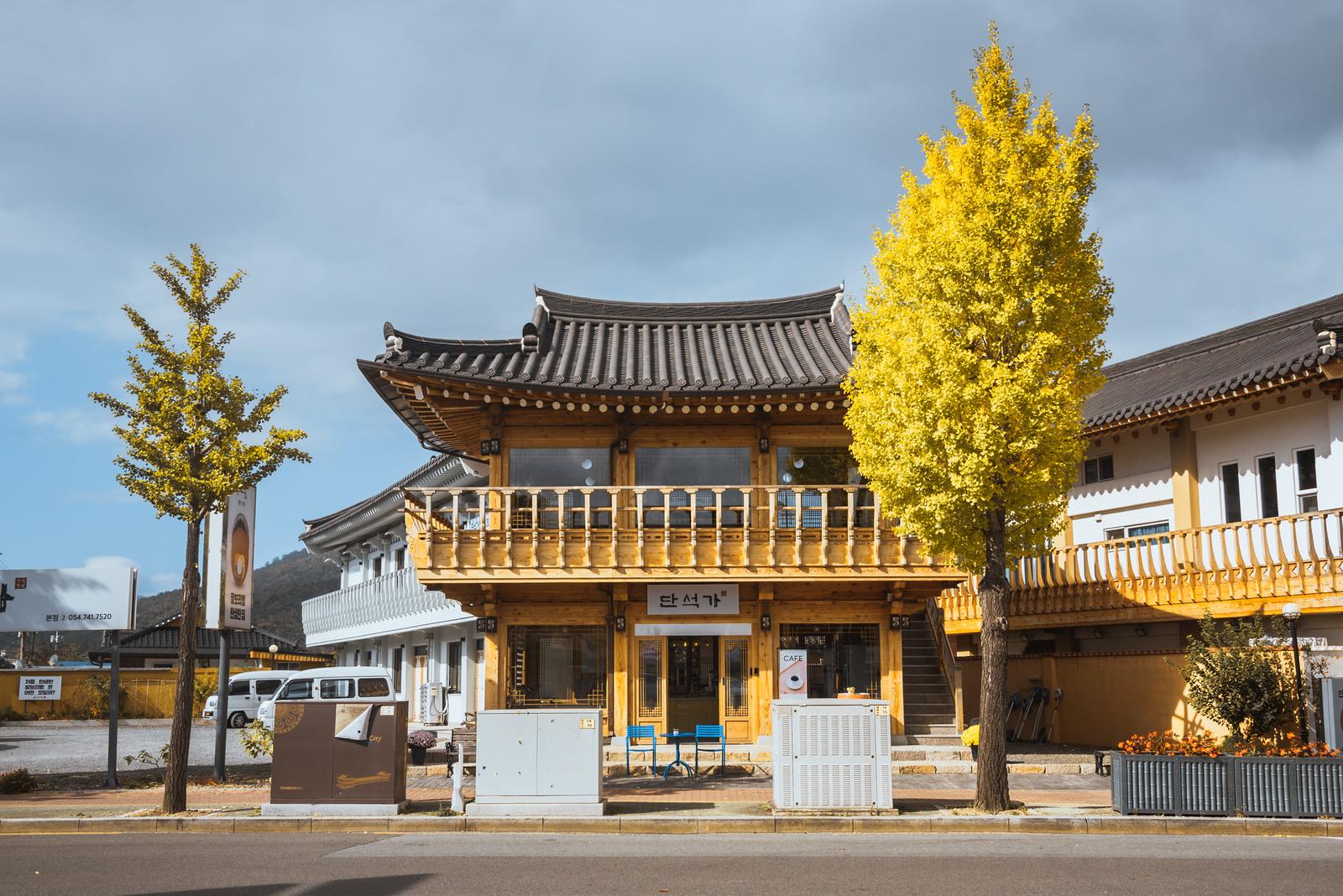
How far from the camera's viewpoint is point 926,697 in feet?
76.2

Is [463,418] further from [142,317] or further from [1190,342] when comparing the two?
[1190,342]

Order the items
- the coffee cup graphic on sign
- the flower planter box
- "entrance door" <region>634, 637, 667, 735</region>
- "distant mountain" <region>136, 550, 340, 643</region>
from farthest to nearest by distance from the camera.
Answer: "distant mountain" <region>136, 550, 340, 643</region> < "entrance door" <region>634, 637, 667, 735</region> < the coffee cup graphic on sign < the flower planter box

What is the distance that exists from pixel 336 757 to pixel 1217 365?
2052cm

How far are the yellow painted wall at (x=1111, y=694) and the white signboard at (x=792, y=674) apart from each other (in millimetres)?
6739

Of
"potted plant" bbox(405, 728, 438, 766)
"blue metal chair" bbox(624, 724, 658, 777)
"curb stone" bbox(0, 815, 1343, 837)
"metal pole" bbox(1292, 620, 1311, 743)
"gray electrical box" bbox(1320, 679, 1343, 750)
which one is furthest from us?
"potted plant" bbox(405, 728, 438, 766)

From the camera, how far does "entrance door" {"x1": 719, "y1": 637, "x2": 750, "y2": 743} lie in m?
22.2

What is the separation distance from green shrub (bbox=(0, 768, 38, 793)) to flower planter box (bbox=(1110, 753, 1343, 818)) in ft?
55.7

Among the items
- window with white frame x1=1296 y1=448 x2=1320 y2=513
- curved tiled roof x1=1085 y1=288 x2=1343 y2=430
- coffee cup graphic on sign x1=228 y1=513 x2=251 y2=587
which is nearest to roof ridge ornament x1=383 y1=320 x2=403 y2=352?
coffee cup graphic on sign x1=228 y1=513 x2=251 y2=587

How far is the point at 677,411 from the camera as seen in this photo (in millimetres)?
22734

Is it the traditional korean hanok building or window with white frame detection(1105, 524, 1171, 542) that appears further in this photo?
window with white frame detection(1105, 524, 1171, 542)

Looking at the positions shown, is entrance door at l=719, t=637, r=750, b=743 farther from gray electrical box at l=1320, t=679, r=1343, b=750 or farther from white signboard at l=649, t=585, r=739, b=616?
gray electrical box at l=1320, t=679, r=1343, b=750

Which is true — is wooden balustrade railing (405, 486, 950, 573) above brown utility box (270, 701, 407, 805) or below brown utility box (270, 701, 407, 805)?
above

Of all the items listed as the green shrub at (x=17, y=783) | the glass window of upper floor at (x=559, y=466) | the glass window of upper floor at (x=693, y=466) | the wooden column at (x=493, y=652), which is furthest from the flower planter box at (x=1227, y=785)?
the green shrub at (x=17, y=783)

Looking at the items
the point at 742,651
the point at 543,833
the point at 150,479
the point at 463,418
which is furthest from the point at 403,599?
the point at 543,833
